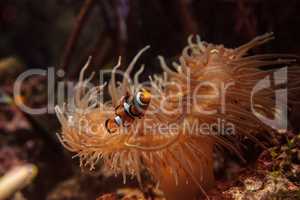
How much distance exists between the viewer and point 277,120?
7.02 ft

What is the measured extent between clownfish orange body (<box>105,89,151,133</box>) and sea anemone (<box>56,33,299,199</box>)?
0.12 ft

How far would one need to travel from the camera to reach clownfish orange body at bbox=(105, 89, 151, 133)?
71.9 inches

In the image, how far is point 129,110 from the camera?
185cm

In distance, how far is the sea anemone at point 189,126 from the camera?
185cm

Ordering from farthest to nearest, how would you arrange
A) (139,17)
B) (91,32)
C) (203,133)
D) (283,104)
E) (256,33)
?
1. (91,32)
2. (139,17)
3. (256,33)
4. (283,104)
5. (203,133)

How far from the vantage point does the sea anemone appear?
1853 mm

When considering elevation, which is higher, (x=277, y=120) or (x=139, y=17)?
(x=139, y=17)

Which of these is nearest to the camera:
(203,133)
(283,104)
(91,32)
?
(203,133)

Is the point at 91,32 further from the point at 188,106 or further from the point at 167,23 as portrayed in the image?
the point at 188,106

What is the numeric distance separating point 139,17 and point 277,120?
1.86 m

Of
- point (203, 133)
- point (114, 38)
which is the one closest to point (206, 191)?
point (203, 133)

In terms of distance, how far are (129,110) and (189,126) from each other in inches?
12.3

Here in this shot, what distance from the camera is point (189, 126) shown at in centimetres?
182

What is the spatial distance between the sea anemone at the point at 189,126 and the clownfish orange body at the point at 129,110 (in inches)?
1.5
